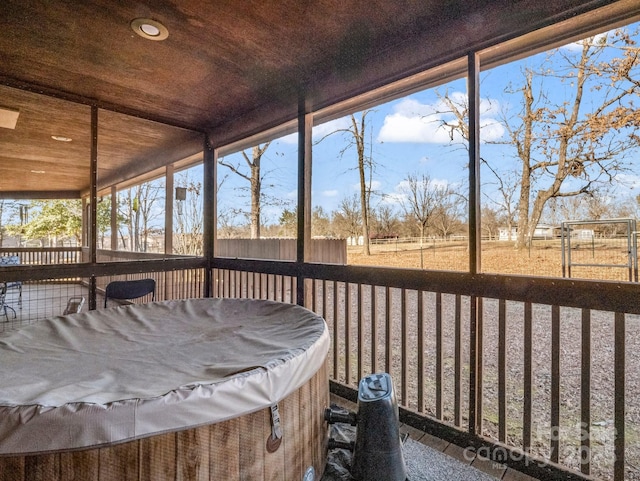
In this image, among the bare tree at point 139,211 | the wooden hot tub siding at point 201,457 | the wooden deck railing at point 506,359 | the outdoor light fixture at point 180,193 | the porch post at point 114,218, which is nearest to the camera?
the wooden hot tub siding at point 201,457

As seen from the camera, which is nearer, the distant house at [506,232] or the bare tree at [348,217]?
the distant house at [506,232]

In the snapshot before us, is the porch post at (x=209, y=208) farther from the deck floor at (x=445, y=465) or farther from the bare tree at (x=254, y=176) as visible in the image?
the deck floor at (x=445, y=465)

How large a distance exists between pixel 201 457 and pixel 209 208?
346 cm

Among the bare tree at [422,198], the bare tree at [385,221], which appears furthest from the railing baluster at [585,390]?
the bare tree at [385,221]

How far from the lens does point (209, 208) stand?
13.7ft

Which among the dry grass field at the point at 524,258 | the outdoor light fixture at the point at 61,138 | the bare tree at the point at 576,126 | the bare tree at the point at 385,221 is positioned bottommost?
the dry grass field at the point at 524,258

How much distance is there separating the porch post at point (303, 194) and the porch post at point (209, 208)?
61.7 inches

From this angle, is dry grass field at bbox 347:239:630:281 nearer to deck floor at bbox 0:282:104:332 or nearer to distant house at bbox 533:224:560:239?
distant house at bbox 533:224:560:239

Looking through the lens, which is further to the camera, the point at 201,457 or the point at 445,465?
the point at 445,465

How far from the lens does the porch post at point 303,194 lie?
3.08 m

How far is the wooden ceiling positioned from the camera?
6.36 ft

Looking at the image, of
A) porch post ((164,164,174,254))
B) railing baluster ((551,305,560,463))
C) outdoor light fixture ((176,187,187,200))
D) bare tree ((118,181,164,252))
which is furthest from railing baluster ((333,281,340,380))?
bare tree ((118,181,164,252))

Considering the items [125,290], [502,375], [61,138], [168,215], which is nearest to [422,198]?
[502,375]

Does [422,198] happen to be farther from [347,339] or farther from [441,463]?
[441,463]
